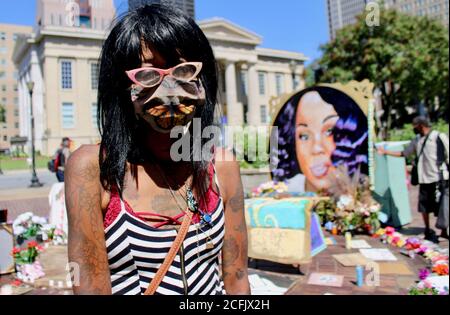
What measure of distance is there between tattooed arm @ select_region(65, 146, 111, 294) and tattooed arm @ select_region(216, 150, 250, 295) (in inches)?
16.5

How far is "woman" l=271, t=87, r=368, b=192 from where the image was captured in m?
7.27

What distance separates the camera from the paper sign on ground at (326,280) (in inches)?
172

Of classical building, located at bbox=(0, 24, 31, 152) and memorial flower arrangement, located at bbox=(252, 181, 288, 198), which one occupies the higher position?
classical building, located at bbox=(0, 24, 31, 152)

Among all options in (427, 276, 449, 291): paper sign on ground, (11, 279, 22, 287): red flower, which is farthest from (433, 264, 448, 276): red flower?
(11, 279, 22, 287): red flower

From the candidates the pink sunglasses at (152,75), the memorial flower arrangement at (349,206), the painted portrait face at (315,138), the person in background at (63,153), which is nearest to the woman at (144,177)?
the pink sunglasses at (152,75)

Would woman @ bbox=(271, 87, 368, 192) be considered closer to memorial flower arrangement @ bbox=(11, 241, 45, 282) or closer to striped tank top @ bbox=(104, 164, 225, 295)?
memorial flower arrangement @ bbox=(11, 241, 45, 282)

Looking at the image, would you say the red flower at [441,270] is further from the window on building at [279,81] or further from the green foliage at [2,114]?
the window on building at [279,81]

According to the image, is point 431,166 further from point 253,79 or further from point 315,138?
point 253,79

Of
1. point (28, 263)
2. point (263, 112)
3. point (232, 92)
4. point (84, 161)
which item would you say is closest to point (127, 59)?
point (84, 161)

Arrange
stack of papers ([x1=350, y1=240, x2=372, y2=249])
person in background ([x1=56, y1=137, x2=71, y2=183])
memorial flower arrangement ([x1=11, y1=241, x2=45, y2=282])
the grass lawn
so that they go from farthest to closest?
stack of papers ([x1=350, y1=240, x2=372, y2=249]), person in background ([x1=56, y1=137, x2=71, y2=183]), memorial flower arrangement ([x1=11, y1=241, x2=45, y2=282]), the grass lawn

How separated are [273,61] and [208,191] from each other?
45194 mm

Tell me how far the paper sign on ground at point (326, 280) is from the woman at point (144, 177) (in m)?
3.45

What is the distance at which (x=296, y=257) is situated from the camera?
4.73 metres
